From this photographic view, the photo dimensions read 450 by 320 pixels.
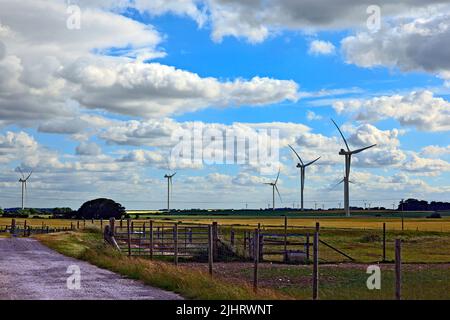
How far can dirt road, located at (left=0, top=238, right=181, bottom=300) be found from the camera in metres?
15.7

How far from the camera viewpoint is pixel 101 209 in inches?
5000

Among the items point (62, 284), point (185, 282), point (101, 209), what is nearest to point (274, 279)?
point (185, 282)

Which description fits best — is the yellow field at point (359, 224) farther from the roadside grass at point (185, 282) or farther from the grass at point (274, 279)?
the roadside grass at point (185, 282)

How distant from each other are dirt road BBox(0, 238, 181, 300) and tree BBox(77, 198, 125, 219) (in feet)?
318

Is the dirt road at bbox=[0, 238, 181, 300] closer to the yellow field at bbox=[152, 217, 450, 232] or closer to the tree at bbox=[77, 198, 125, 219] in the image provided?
the yellow field at bbox=[152, 217, 450, 232]

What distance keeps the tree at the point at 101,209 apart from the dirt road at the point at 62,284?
9705 centimetres

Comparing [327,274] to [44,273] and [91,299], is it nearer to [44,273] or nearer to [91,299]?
[44,273]

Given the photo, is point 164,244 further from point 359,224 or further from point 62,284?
point 359,224

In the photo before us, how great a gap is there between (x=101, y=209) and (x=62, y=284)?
110 m

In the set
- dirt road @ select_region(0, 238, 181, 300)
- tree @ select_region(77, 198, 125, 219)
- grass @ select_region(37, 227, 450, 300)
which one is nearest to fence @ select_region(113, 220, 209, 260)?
grass @ select_region(37, 227, 450, 300)

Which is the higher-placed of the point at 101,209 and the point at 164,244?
the point at 101,209
